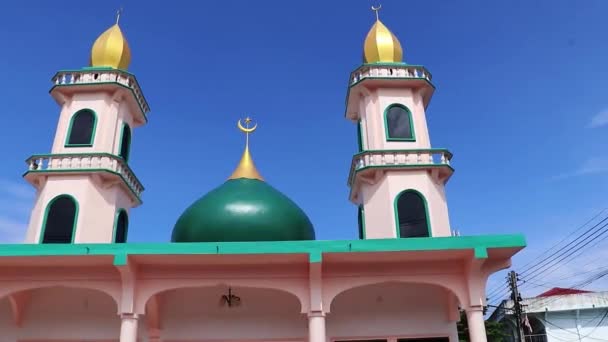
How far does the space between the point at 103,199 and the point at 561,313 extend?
2296cm

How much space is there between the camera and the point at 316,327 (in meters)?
9.62

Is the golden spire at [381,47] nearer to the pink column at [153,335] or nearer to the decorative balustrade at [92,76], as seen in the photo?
the decorative balustrade at [92,76]

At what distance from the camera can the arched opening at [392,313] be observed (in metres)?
11.4

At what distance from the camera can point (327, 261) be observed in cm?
997

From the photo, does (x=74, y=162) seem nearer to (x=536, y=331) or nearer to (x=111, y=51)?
(x=111, y=51)

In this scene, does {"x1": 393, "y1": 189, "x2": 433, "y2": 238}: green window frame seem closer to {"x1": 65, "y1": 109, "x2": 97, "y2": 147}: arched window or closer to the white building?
{"x1": 65, "y1": 109, "x2": 97, "y2": 147}: arched window

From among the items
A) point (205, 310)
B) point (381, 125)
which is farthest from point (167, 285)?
point (381, 125)

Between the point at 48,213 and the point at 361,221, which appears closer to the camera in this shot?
the point at 48,213

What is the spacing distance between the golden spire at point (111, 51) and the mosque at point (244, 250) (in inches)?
2.0

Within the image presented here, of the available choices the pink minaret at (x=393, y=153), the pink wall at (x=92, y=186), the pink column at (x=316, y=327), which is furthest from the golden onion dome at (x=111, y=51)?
the pink column at (x=316, y=327)

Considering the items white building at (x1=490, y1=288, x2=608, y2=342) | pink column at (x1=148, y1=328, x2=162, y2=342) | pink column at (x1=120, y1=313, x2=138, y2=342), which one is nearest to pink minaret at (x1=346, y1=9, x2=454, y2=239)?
pink column at (x1=148, y1=328, x2=162, y2=342)

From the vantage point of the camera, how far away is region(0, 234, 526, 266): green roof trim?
9.47 m

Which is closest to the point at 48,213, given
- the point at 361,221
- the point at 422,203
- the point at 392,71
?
the point at 361,221

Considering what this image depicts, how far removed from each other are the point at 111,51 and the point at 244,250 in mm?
10234
